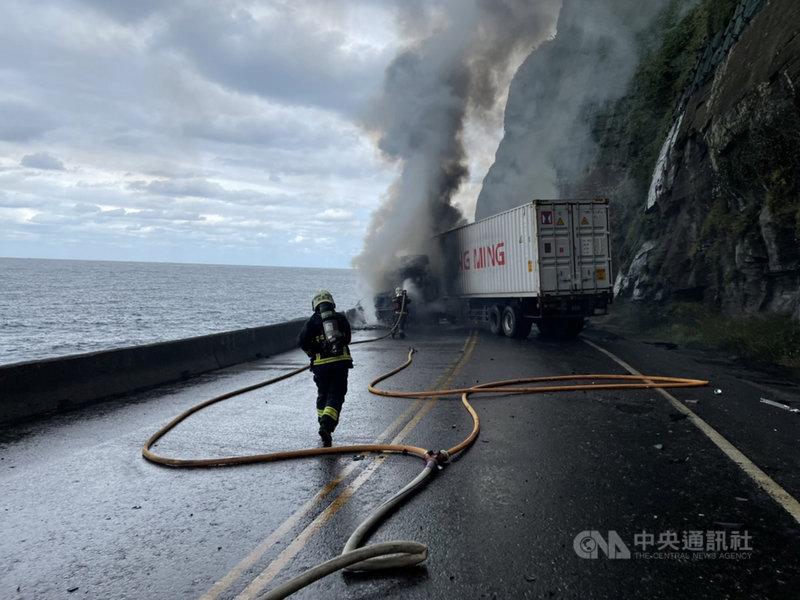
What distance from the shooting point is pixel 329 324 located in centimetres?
663

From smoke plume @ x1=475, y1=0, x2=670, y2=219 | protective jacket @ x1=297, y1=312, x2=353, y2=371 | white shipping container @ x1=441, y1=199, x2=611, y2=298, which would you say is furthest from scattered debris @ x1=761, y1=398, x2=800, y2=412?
smoke plume @ x1=475, y1=0, x2=670, y2=219

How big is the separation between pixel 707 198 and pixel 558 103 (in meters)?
29.4

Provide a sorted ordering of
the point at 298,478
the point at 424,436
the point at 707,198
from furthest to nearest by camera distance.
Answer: the point at 707,198 < the point at 424,436 < the point at 298,478

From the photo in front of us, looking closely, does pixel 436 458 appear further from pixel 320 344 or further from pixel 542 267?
pixel 542 267

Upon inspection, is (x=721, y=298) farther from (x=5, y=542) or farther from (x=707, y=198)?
(x=5, y=542)

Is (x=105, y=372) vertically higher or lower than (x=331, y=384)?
lower

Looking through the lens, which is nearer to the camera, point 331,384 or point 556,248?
point 331,384

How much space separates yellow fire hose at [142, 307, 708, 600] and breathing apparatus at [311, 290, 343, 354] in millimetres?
1230

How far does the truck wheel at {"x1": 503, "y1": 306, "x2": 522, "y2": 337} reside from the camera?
1767cm

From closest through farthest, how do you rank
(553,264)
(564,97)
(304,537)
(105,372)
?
(304,537) < (105,372) < (553,264) < (564,97)

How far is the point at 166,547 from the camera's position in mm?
3855

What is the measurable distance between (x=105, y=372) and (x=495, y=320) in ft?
42.1

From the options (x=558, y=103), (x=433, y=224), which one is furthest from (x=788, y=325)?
(x=558, y=103)

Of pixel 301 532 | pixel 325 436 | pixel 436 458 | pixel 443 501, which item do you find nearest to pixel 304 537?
pixel 301 532
